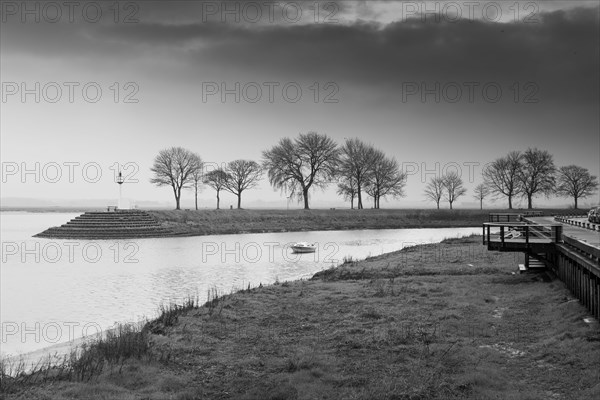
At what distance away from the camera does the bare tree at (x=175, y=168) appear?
9838 centimetres

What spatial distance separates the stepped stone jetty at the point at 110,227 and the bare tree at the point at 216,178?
2569 centimetres

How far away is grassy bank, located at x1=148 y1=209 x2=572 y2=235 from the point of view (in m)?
77.1

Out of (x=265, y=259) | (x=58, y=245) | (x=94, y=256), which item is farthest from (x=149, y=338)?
(x=58, y=245)

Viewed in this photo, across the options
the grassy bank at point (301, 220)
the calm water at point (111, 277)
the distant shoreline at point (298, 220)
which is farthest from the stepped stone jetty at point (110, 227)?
the calm water at point (111, 277)

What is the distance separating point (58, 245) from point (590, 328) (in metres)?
53.5

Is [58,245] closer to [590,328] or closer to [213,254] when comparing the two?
[213,254]

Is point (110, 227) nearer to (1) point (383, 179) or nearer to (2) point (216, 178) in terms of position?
(2) point (216, 178)

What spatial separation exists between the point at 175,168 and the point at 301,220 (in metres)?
29.4

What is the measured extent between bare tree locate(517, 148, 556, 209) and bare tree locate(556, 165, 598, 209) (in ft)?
18.9

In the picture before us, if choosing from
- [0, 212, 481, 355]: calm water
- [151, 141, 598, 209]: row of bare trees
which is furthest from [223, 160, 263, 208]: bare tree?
[0, 212, 481, 355]: calm water

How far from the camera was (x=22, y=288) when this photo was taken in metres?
26.2

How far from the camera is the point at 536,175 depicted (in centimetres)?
10162

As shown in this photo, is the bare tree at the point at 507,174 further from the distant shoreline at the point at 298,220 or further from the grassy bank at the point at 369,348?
the grassy bank at the point at 369,348

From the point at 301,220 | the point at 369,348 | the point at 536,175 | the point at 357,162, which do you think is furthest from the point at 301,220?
the point at 369,348
